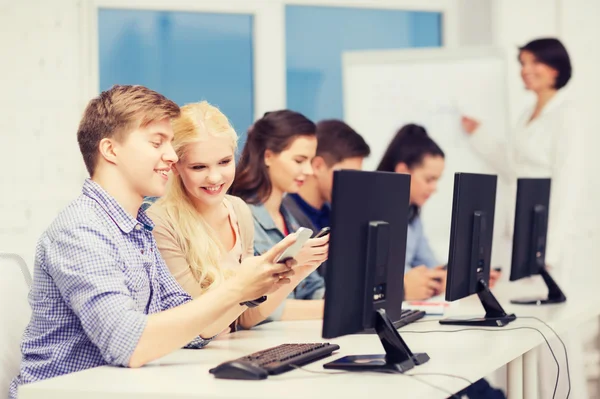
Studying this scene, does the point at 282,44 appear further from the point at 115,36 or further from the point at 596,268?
the point at 596,268

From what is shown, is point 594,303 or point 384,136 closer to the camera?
point 594,303

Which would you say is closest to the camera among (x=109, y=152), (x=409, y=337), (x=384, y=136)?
(x=109, y=152)

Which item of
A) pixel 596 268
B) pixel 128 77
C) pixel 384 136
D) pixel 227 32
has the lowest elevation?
pixel 596 268

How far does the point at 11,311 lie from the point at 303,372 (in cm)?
80

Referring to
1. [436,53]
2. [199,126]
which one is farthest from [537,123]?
[199,126]

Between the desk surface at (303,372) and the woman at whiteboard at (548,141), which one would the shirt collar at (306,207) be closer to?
the desk surface at (303,372)

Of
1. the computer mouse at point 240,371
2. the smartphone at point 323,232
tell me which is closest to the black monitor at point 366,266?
the computer mouse at point 240,371

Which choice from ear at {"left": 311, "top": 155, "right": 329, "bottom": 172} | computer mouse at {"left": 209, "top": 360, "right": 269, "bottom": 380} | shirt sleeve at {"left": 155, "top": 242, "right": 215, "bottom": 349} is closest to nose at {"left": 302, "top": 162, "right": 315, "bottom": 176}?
ear at {"left": 311, "top": 155, "right": 329, "bottom": 172}

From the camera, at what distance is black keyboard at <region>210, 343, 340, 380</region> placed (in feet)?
5.48

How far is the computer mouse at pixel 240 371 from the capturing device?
1.66 meters

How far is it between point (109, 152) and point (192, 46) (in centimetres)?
296

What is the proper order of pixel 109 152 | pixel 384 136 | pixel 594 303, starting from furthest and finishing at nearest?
pixel 384 136, pixel 594 303, pixel 109 152

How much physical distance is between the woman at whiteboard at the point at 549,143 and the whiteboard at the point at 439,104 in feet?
0.27

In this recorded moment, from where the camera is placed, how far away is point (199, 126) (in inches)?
93.6
